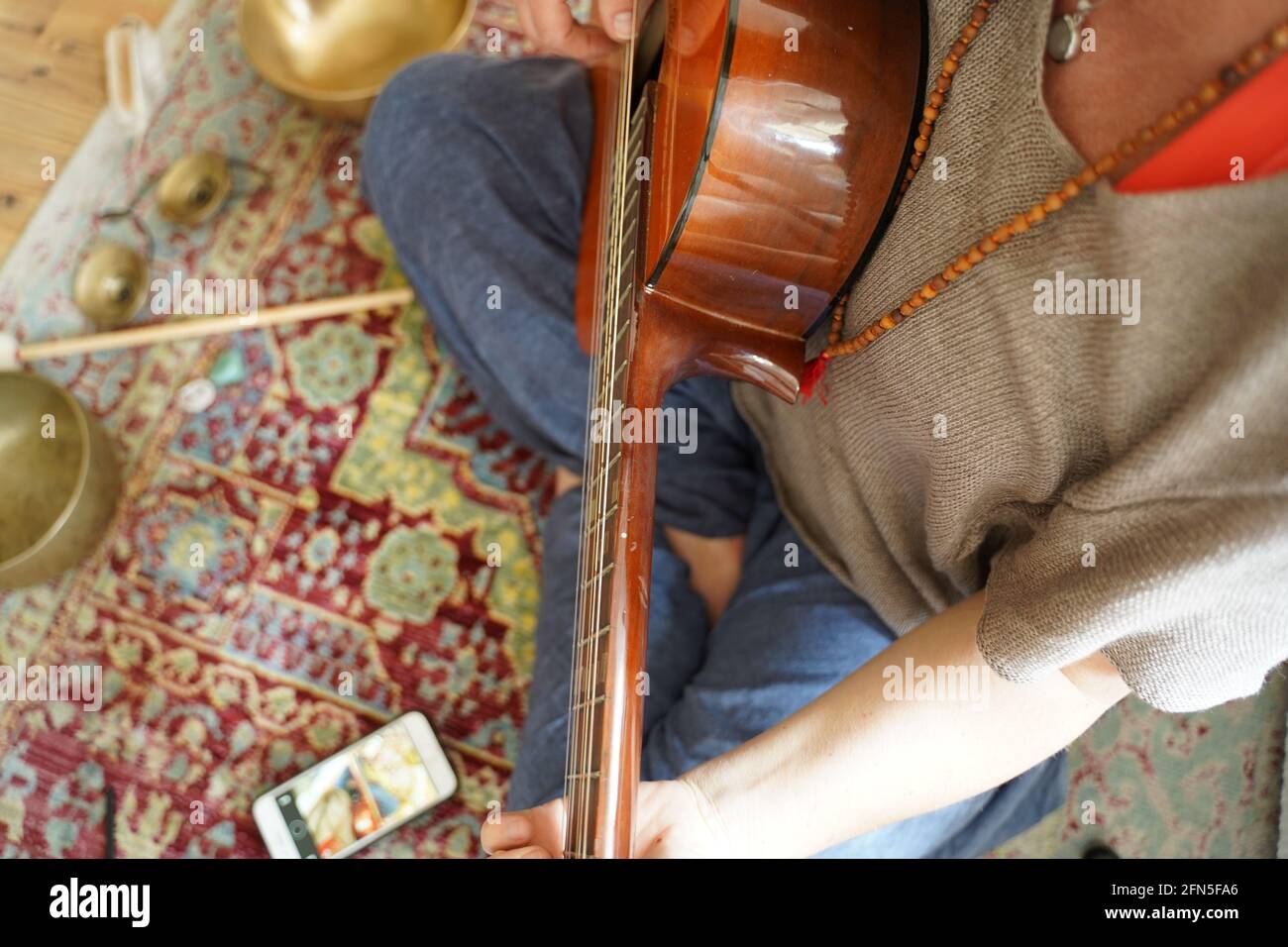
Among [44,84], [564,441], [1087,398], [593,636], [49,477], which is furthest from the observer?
[44,84]

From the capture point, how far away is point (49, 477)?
1.19 metres

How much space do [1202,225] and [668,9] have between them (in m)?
0.42

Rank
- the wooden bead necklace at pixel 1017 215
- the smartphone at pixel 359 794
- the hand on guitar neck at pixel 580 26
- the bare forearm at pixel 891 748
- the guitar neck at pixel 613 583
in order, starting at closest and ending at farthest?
the wooden bead necklace at pixel 1017 215
the guitar neck at pixel 613 583
the bare forearm at pixel 891 748
the hand on guitar neck at pixel 580 26
the smartphone at pixel 359 794

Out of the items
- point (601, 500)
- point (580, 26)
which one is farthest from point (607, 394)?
point (580, 26)

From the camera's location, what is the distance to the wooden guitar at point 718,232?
0.58 metres

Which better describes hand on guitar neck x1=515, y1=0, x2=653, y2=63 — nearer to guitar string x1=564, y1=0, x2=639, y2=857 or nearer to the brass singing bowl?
guitar string x1=564, y1=0, x2=639, y2=857

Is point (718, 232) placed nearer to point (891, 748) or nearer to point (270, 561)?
point (891, 748)

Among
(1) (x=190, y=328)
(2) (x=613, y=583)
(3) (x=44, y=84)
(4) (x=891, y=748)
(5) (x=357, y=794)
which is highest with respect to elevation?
(3) (x=44, y=84)

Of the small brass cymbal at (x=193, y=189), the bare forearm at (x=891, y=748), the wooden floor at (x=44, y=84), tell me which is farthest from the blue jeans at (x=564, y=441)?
the wooden floor at (x=44, y=84)

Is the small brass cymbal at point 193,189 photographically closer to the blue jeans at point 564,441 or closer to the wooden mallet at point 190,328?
the wooden mallet at point 190,328

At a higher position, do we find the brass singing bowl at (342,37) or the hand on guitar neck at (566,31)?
the brass singing bowl at (342,37)

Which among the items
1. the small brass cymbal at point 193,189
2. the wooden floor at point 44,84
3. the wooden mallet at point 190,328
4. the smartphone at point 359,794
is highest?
the wooden floor at point 44,84

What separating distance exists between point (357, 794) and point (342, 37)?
1.11 meters

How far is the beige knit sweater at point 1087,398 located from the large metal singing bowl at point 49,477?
39.7 inches
